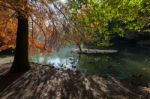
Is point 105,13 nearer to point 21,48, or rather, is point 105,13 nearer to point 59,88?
point 21,48

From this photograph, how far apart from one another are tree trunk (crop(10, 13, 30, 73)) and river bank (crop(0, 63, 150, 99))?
0.76 meters

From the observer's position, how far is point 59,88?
1467cm

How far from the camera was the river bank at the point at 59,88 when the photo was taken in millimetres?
13352

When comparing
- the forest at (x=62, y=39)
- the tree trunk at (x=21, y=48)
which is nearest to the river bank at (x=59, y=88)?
the forest at (x=62, y=39)

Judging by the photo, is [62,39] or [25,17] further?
[62,39]

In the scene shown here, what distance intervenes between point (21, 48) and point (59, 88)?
17.0ft

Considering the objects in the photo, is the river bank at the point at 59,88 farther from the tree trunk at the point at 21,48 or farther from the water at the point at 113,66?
the water at the point at 113,66

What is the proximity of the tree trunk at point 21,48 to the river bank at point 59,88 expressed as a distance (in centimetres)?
76

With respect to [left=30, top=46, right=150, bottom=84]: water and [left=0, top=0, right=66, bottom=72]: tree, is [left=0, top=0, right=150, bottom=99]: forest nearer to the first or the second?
[left=0, top=0, right=66, bottom=72]: tree

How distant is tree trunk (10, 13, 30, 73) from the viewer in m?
18.2

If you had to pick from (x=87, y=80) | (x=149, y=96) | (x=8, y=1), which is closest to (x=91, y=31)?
(x=87, y=80)

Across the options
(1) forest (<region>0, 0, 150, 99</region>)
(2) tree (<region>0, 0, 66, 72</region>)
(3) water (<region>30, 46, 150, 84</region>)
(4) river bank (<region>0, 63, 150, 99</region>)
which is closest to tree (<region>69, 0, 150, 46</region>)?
(1) forest (<region>0, 0, 150, 99</region>)

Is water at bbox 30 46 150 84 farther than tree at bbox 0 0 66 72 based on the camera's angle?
Yes

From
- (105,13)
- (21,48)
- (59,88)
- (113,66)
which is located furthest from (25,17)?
(113,66)
